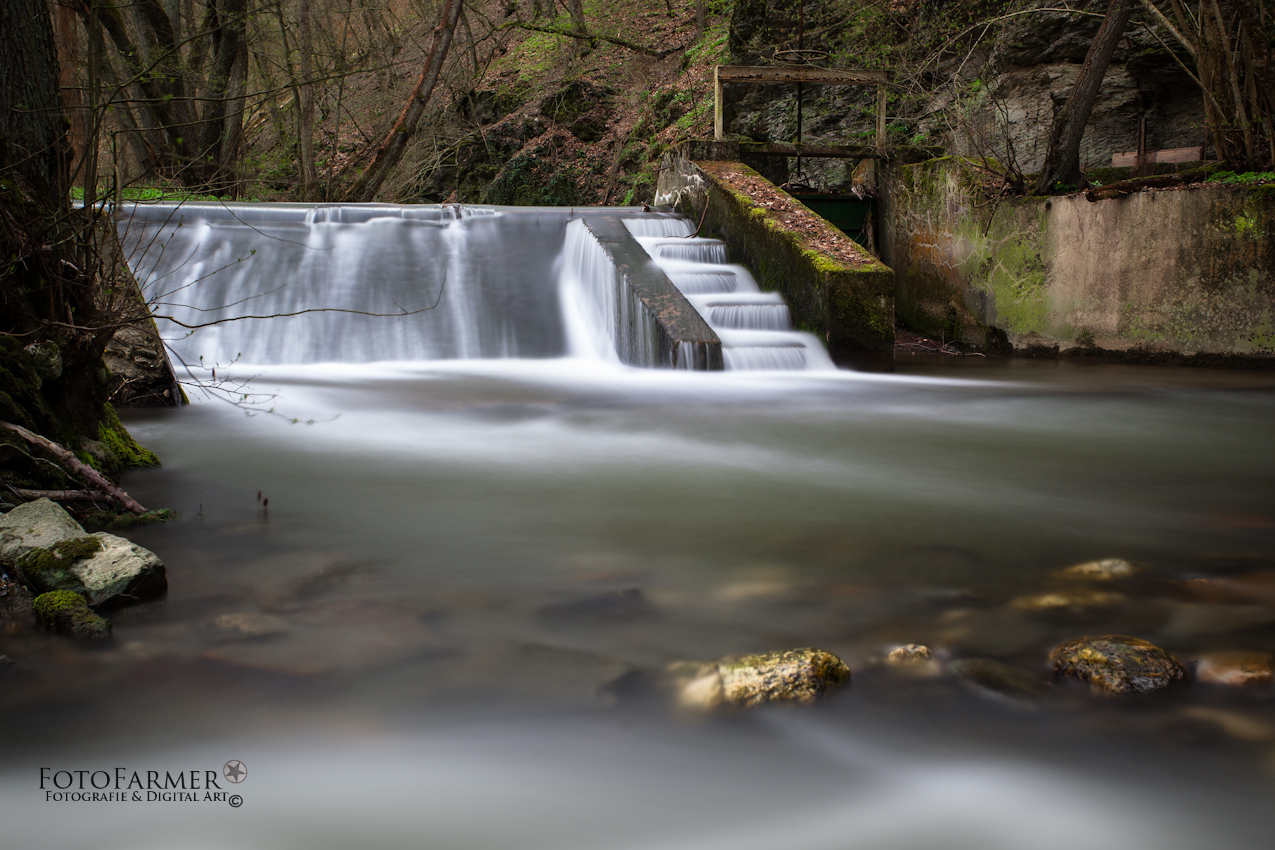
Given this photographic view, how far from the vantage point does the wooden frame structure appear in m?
11.2

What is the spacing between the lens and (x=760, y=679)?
2.16 m

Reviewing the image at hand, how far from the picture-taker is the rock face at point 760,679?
2109 mm

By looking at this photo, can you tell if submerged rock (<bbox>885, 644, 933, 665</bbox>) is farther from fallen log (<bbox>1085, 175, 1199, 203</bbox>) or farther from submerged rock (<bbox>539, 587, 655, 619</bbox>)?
fallen log (<bbox>1085, 175, 1199, 203</bbox>)

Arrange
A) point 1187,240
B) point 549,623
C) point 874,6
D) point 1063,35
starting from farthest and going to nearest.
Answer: point 874,6 → point 1063,35 → point 1187,240 → point 549,623

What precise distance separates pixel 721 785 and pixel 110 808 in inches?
46.9

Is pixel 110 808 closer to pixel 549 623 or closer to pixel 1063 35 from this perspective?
pixel 549 623

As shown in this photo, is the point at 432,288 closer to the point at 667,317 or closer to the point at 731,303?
the point at 667,317

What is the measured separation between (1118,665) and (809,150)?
32.8 feet

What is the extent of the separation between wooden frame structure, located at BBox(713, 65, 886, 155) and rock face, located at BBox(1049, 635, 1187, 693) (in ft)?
33.0

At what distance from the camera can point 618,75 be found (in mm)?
21844

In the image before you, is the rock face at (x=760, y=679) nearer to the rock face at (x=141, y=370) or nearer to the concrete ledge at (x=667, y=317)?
the rock face at (x=141, y=370)

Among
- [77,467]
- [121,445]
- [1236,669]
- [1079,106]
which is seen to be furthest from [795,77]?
[1236,669]

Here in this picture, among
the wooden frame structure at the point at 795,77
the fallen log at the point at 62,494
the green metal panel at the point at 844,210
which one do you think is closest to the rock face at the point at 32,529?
the fallen log at the point at 62,494

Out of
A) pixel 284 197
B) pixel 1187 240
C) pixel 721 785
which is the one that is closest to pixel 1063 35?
pixel 1187 240
